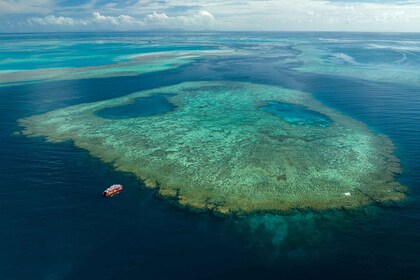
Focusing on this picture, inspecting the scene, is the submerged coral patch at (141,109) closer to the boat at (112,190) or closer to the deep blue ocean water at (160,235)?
the deep blue ocean water at (160,235)

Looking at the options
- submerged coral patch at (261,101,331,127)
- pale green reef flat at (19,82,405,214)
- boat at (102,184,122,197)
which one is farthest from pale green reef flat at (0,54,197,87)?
boat at (102,184,122,197)

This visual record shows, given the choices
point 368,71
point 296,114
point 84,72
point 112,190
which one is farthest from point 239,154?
point 84,72

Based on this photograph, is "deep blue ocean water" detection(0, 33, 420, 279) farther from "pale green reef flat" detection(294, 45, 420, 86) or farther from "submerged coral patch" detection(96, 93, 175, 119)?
"pale green reef flat" detection(294, 45, 420, 86)

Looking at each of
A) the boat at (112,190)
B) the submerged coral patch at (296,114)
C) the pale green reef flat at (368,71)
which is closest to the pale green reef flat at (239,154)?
the submerged coral patch at (296,114)

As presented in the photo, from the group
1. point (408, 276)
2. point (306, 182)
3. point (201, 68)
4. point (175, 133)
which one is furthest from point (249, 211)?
point (201, 68)

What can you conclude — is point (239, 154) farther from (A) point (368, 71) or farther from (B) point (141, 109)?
(A) point (368, 71)
